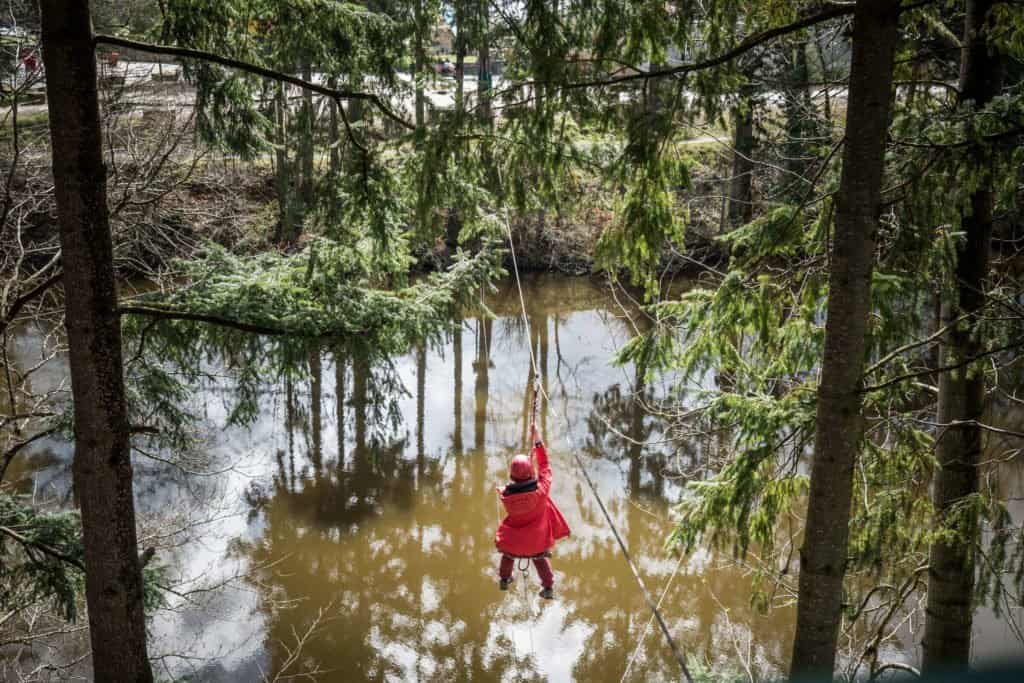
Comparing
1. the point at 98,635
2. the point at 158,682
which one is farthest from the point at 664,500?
the point at 98,635

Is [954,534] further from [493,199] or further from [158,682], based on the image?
[158,682]

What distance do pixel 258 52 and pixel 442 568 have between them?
5.70 m

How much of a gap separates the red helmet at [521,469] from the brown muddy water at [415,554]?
1015mm

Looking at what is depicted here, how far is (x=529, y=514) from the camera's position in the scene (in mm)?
6617

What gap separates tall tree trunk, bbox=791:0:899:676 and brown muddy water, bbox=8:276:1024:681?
2193 millimetres

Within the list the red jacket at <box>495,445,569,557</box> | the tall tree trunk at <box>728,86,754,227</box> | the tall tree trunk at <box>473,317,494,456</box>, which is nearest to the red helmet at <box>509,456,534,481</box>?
the red jacket at <box>495,445,569,557</box>

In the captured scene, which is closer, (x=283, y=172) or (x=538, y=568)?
(x=538, y=568)

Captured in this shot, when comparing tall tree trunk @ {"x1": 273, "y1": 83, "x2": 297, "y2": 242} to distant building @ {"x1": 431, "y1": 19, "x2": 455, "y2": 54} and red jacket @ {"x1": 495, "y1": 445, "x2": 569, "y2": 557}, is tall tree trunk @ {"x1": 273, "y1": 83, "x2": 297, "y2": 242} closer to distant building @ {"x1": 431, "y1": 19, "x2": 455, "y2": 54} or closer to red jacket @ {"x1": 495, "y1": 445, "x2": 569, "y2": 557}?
distant building @ {"x1": 431, "y1": 19, "x2": 455, "y2": 54}

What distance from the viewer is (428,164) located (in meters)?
4.07

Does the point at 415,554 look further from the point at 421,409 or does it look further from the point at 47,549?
the point at 47,549

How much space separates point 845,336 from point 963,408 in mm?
2014

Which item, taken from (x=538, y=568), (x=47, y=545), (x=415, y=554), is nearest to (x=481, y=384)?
(x=415, y=554)

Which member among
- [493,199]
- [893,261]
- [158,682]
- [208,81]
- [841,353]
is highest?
[208,81]

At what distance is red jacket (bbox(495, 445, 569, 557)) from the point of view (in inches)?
256
